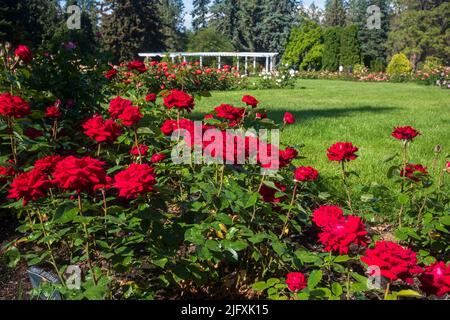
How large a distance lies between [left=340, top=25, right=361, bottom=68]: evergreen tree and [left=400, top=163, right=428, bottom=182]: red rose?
30.3 metres

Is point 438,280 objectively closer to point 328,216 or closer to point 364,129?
point 328,216

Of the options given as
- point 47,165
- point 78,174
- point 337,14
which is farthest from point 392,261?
point 337,14

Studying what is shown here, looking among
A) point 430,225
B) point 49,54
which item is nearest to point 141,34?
point 49,54

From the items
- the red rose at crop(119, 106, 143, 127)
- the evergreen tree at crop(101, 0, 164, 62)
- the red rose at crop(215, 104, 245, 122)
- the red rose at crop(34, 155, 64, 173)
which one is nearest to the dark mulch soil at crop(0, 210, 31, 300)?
the red rose at crop(34, 155, 64, 173)

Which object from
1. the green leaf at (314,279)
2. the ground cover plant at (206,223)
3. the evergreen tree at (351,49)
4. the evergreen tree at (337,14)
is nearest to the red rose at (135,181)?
the ground cover plant at (206,223)

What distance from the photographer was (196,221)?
1.71 metres

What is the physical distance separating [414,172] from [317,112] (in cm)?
594

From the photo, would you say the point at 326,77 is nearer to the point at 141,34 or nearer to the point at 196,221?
the point at 141,34

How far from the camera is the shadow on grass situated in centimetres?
714

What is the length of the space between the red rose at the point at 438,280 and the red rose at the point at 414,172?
0.90m

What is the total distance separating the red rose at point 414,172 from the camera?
214 centimetres

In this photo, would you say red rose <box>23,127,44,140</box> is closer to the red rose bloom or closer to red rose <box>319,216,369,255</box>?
red rose <box>319,216,369,255</box>

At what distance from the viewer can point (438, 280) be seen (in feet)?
4.08
